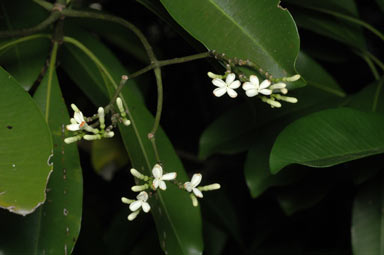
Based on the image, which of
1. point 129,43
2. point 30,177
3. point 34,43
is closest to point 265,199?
point 129,43

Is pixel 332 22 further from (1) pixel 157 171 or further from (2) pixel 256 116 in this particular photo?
(1) pixel 157 171

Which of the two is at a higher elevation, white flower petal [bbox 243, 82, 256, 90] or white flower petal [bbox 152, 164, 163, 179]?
white flower petal [bbox 243, 82, 256, 90]

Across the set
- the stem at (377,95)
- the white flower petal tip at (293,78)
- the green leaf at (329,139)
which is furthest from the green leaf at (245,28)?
the stem at (377,95)

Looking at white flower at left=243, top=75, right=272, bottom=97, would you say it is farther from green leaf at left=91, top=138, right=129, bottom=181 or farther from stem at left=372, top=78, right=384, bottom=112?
green leaf at left=91, top=138, right=129, bottom=181

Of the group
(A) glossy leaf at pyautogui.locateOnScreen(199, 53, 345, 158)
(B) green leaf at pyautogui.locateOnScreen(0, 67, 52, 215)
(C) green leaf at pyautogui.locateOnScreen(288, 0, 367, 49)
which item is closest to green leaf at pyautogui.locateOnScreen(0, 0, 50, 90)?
(B) green leaf at pyautogui.locateOnScreen(0, 67, 52, 215)

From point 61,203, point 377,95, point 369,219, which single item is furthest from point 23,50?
point 369,219

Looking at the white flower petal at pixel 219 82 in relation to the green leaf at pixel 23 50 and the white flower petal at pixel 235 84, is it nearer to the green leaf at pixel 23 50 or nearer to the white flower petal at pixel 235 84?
the white flower petal at pixel 235 84

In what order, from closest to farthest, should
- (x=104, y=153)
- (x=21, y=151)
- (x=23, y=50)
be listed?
1. (x=21, y=151)
2. (x=23, y=50)
3. (x=104, y=153)
